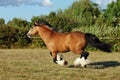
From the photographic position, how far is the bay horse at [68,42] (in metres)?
14.8

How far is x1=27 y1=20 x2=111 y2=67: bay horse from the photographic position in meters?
14.8

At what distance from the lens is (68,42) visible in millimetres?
14984

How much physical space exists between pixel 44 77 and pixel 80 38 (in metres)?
3.32

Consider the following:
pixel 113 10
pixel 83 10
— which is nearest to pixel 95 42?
pixel 83 10

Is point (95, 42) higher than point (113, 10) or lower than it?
lower

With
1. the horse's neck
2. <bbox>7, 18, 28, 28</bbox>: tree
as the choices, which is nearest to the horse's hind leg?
the horse's neck

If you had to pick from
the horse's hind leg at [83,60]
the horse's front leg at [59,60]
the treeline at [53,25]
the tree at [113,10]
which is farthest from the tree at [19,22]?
the horse's hind leg at [83,60]

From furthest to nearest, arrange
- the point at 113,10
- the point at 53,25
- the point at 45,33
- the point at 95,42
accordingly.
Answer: the point at 113,10 < the point at 53,25 < the point at 45,33 < the point at 95,42

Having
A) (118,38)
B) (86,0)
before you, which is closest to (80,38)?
(118,38)

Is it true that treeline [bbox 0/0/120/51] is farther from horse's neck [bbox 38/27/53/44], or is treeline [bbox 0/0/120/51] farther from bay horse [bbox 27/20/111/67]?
bay horse [bbox 27/20/111/67]

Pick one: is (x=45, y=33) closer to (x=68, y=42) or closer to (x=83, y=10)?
(x=68, y=42)

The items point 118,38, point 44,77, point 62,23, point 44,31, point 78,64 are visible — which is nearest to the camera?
point 44,77

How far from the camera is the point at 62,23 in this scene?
4384cm

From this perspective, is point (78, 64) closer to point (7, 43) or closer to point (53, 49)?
point (53, 49)
